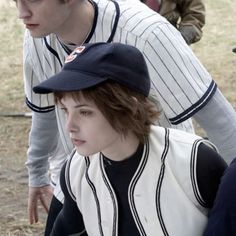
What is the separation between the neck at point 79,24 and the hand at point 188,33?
2.12 meters

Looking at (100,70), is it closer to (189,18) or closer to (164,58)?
(164,58)

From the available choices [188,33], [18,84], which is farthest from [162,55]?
[18,84]

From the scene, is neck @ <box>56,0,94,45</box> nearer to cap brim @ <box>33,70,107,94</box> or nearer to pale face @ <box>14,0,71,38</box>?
pale face @ <box>14,0,71,38</box>

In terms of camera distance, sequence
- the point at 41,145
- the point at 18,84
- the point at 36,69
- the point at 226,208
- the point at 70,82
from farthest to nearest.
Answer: the point at 18,84 → the point at 41,145 → the point at 36,69 → the point at 70,82 → the point at 226,208

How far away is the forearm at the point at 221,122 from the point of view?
2084 millimetres

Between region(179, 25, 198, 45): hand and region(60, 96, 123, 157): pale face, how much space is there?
2.54 m

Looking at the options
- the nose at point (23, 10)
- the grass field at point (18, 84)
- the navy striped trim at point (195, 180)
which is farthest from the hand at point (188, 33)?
the navy striped trim at point (195, 180)

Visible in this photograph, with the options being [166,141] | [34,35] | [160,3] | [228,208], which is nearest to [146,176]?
[166,141]

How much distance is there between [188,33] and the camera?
4.19m

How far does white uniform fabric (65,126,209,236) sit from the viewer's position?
169 centimetres

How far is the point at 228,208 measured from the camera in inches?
60.4

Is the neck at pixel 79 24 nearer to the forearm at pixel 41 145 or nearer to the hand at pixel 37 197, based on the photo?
the forearm at pixel 41 145

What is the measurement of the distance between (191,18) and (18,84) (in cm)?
315

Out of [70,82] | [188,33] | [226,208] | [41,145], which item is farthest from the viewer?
[188,33]
